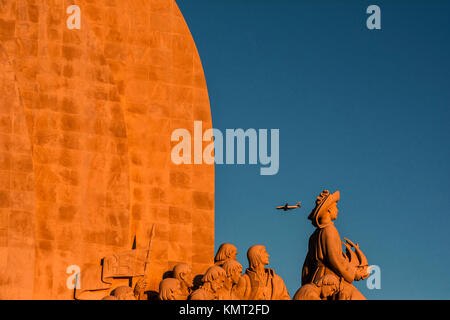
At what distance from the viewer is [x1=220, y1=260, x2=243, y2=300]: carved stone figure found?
18.2m

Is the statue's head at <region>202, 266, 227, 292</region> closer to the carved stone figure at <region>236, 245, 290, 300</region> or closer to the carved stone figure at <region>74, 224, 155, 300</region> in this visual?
the carved stone figure at <region>236, 245, 290, 300</region>

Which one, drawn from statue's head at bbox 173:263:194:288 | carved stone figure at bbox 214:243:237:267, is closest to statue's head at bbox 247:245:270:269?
carved stone figure at bbox 214:243:237:267

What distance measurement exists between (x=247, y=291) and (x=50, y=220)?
3.90 meters

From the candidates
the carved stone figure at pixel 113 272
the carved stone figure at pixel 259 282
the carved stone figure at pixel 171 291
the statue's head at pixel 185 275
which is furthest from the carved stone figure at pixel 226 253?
the carved stone figure at pixel 113 272

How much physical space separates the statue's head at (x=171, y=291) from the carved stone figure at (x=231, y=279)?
0.68 meters

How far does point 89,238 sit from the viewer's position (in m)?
20.4

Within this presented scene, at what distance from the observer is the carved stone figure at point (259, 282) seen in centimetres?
1833

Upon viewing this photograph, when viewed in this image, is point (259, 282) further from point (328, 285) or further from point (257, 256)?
point (328, 285)

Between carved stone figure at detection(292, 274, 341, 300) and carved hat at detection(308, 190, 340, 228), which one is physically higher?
carved hat at detection(308, 190, 340, 228)

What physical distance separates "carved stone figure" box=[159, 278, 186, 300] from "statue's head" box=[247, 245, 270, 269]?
3.82 ft
